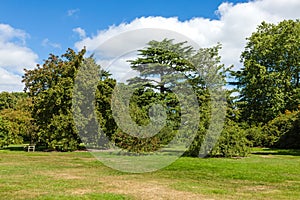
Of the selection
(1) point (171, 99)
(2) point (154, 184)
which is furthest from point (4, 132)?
(2) point (154, 184)

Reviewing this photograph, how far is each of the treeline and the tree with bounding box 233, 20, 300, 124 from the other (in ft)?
0.34

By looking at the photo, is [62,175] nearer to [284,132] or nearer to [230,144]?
[230,144]

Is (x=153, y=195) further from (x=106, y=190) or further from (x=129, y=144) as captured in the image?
(x=129, y=144)

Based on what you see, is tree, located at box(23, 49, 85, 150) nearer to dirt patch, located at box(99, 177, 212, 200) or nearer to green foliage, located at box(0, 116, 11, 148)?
green foliage, located at box(0, 116, 11, 148)

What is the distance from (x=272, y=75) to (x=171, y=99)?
42.1 ft

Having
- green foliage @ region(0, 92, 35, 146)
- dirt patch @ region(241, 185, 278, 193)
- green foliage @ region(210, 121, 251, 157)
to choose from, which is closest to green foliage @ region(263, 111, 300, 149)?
green foliage @ region(210, 121, 251, 157)

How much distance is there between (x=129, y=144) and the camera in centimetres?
2031

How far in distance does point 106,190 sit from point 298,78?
34343 millimetres

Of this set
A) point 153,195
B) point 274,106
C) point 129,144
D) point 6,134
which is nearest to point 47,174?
point 153,195

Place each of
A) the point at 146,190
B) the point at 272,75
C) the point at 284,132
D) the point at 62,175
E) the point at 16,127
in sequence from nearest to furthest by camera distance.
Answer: the point at 146,190
the point at 62,175
the point at 16,127
the point at 284,132
the point at 272,75

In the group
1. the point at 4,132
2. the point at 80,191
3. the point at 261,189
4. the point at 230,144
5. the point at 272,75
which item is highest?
the point at 272,75

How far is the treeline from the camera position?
20.3 m

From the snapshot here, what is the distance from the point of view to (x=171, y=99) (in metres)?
29.4

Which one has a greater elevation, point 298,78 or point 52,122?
point 298,78
